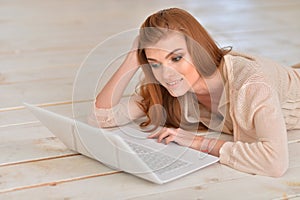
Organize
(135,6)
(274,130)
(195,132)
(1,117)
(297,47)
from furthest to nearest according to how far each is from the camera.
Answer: (135,6) → (297,47) → (1,117) → (195,132) → (274,130)

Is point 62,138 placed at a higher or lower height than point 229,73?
lower

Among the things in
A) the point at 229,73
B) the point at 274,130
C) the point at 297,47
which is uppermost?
the point at 229,73

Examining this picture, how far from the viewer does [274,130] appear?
5.45ft

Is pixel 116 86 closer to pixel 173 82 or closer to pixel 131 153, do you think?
pixel 173 82

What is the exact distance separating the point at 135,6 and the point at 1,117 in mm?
2031

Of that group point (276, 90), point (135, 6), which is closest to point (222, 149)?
point (276, 90)

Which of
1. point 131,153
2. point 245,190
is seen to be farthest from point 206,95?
point 131,153

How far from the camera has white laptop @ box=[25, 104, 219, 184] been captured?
1.58 meters

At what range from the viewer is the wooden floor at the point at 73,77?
1653mm

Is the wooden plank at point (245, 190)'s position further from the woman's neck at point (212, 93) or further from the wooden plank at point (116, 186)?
the woman's neck at point (212, 93)

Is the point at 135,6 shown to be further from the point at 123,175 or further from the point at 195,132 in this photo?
the point at 123,175

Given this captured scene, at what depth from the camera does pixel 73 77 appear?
2.67m

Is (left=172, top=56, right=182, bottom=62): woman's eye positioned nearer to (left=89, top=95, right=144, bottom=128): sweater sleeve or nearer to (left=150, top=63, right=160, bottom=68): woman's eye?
(left=150, top=63, right=160, bottom=68): woman's eye

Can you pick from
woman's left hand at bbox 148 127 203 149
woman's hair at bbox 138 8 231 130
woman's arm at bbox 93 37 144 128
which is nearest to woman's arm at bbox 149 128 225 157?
woman's left hand at bbox 148 127 203 149
